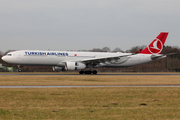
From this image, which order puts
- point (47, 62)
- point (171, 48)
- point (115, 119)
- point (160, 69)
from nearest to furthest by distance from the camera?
1. point (115, 119)
2. point (47, 62)
3. point (160, 69)
4. point (171, 48)

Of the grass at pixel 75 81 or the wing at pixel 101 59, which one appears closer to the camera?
the grass at pixel 75 81

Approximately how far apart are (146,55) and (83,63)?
14991 mm

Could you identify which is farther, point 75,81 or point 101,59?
point 101,59

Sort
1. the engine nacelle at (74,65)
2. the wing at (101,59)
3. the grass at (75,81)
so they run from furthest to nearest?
the wing at (101,59) → the engine nacelle at (74,65) → the grass at (75,81)

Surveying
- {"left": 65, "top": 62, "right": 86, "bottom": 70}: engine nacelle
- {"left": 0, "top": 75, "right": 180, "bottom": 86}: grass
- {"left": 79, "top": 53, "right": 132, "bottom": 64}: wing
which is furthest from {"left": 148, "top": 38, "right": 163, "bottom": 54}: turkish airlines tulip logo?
{"left": 0, "top": 75, "right": 180, "bottom": 86}: grass

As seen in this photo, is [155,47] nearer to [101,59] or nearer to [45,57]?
[101,59]

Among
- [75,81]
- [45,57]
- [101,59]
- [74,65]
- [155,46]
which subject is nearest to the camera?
[75,81]

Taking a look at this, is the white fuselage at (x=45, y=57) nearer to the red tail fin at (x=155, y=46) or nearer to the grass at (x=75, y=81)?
the red tail fin at (x=155, y=46)

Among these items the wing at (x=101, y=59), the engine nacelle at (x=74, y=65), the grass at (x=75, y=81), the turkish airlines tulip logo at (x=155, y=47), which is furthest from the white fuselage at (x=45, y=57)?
the grass at (x=75, y=81)

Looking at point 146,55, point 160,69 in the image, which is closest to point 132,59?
point 146,55

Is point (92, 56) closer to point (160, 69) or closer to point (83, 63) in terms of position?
point (83, 63)

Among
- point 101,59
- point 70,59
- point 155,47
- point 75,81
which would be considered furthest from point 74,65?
point 155,47

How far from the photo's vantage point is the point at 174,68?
73.7 metres

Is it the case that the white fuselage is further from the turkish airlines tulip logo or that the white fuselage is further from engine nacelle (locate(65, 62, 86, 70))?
the turkish airlines tulip logo
